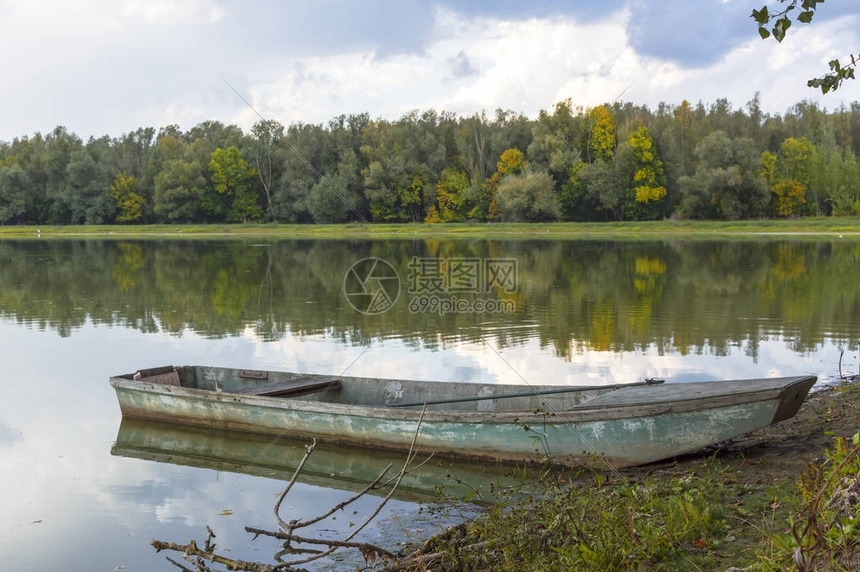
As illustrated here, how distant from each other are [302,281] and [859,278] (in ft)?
65.0

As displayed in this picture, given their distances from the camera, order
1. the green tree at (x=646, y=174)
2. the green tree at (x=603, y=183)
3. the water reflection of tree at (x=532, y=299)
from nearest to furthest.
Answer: the water reflection of tree at (x=532, y=299)
the green tree at (x=603, y=183)
the green tree at (x=646, y=174)

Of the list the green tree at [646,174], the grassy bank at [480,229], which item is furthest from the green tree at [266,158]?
the green tree at [646,174]

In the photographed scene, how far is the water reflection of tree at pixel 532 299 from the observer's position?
1891 centimetres

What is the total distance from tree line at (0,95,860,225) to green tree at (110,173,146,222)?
15 centimetres

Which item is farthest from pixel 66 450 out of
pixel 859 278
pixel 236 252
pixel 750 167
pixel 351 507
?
pixel 750 167

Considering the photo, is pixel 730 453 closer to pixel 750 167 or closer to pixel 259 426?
pixel 259 426

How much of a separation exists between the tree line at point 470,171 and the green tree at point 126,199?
0.48 ft

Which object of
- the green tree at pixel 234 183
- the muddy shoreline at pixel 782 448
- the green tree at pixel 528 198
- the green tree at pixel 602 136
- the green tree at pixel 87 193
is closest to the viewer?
the muddy shoreline at pixel 782 448

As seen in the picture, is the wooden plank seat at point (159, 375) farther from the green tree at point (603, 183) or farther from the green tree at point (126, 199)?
the green tree at point (126, 199)

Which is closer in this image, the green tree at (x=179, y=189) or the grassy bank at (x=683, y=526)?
the grassy bank at (x=683, y=526)

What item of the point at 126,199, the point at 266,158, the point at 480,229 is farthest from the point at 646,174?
the point at 126,199

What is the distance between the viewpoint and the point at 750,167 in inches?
2648

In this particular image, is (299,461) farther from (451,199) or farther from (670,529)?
(451,199)

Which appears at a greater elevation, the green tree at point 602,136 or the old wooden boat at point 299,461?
the green tree at point 602,136
